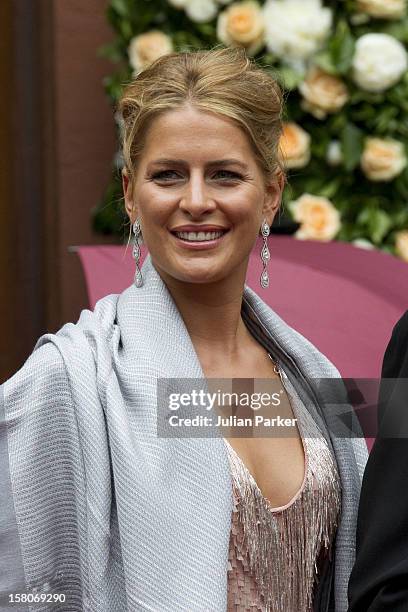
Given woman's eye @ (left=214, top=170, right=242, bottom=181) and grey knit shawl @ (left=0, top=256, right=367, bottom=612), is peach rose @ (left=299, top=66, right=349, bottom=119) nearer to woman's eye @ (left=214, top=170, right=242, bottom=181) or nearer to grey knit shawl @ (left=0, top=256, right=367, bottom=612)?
woman's eye @ (left=214, top=170, right=242, bottom=181)

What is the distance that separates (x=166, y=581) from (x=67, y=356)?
399 millimetres

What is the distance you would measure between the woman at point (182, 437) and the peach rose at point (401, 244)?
2154mm

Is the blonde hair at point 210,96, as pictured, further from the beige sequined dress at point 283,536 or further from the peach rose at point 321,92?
the peach rose at point 321,92

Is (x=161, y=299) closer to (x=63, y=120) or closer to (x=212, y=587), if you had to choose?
(x=212, y=587)

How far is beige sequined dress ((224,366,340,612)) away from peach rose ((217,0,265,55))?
7.66 ft

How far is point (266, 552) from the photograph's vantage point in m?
2.27

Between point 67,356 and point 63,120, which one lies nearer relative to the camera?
point 67,356

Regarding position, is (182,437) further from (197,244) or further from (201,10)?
(201,10)

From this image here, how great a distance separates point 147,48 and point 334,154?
2.54 ft

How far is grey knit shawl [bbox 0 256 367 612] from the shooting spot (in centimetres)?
206

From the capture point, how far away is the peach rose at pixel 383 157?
4.59 meters

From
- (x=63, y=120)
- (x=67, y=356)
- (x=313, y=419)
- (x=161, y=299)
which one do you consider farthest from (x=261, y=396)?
(x=63, y=120)

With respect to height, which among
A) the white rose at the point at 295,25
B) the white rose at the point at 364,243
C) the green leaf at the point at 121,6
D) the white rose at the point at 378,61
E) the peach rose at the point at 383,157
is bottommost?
the white rose at the point at 364,243

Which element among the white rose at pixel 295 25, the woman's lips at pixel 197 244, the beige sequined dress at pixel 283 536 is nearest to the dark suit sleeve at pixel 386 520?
the beige sequined dress at pixel 283 536
